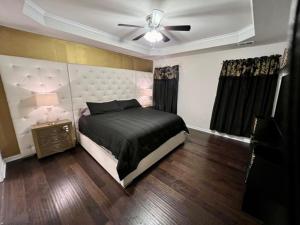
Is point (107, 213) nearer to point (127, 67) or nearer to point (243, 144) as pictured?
point (243, 144)

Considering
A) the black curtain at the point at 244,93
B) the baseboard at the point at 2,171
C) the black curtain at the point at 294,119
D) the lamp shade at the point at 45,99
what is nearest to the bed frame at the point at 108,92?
the lamp shade at the point at 45,99

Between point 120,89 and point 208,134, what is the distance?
2693 mm

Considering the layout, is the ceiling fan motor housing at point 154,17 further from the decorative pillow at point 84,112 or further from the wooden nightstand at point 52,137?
the wooden nightstand at point 52,137

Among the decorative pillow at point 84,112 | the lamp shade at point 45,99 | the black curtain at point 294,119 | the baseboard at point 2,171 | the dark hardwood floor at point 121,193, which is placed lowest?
the dark hardwood floor at point 121,193

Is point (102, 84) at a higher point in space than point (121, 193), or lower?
higher

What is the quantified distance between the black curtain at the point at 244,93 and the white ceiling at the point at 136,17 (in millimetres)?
540

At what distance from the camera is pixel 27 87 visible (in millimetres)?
2320

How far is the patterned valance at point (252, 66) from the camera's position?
2.68 m

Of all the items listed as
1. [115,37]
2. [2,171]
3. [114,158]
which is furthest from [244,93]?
[2,171]

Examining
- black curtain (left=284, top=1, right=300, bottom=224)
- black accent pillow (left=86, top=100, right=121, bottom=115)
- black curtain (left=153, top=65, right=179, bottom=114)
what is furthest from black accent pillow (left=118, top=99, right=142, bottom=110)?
black curtain (left=284, top=1, right=300, bottom=224)

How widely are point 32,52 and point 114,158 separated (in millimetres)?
2342

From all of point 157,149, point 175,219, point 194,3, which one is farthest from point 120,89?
point 175,219

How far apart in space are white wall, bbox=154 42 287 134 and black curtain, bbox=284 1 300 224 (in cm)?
357

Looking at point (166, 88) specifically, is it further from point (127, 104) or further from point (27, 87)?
point (27, 87)
